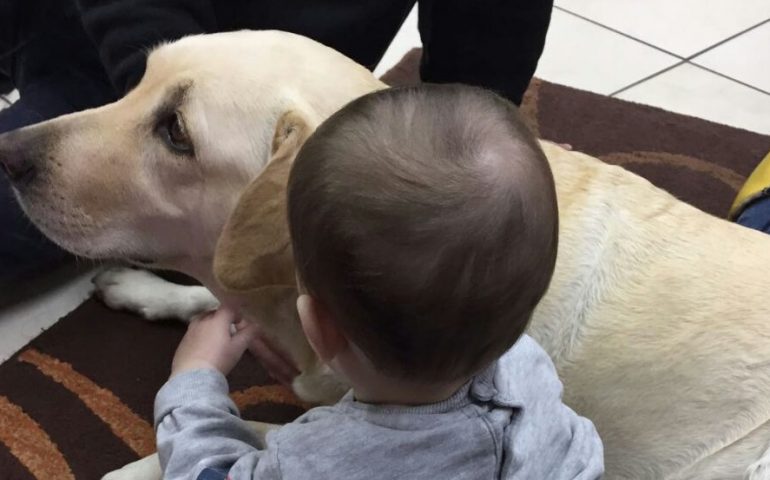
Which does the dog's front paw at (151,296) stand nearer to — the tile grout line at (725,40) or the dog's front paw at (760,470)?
the dog's front paw at (760,470)

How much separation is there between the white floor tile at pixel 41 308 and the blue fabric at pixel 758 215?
122 cm

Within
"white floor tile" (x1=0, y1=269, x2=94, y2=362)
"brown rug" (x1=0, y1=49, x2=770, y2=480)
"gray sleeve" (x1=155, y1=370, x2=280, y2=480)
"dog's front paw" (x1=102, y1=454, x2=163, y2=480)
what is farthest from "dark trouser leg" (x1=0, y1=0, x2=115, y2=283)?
"gray sleeve" (x1=155, y1=370, x2=280, y2=480)

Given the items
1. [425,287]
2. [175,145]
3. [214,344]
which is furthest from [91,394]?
[425,287]

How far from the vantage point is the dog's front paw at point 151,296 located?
5.43 feet

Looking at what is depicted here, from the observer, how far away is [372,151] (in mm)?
786

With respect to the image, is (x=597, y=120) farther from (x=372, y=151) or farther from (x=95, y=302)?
(x=372, y=151)

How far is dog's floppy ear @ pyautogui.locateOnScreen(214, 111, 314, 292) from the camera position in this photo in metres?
1.03

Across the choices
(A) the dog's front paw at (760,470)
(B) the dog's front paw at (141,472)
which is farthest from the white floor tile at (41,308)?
(A) the dog's front paw at (760,470)

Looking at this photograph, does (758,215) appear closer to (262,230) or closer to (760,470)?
(760,470)

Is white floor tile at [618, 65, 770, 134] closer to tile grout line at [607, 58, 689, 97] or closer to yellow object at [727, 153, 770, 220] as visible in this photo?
tile grout line at [607, 58, 689, 97]

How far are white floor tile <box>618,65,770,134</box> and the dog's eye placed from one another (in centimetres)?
157

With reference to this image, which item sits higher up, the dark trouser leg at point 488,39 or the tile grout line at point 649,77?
the dark trouser leg at point 488,39

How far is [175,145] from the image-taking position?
112cm

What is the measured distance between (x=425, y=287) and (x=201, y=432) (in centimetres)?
45
